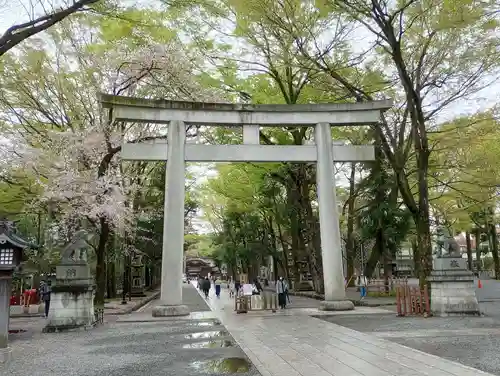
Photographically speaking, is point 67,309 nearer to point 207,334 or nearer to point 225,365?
point 207,334

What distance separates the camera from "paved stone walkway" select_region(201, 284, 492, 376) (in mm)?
7250

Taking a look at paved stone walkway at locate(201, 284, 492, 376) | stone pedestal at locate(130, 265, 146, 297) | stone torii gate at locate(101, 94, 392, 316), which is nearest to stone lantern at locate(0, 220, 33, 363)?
stone torii gate at locate(101, 94, 392, 316)

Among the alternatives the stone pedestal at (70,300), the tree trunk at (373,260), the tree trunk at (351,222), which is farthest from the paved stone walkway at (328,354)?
the tree trunk at (351,222)

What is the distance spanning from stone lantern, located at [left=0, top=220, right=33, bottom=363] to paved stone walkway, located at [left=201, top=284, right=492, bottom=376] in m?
5.97

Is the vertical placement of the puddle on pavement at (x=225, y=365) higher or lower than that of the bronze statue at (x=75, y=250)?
lower

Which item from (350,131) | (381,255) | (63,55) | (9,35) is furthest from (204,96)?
(381,255)

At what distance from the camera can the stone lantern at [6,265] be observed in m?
11.3

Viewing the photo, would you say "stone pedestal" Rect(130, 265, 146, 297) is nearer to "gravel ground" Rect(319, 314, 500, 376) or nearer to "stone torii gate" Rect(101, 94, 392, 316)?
"stone torii gate" Rect(101, 94, 392, 316)

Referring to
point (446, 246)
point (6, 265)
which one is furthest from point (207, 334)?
point (446, 246)

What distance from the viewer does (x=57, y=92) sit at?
67.7 ft

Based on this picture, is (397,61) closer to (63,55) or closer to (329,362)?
(329,362)

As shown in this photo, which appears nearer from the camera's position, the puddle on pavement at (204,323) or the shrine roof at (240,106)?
the puddle on pavement at (204,323)

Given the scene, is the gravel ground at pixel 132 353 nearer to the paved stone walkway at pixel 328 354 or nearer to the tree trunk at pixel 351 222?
the paved stone walkway at pixel 328 354

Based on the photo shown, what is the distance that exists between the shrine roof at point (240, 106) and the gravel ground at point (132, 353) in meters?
8.17
